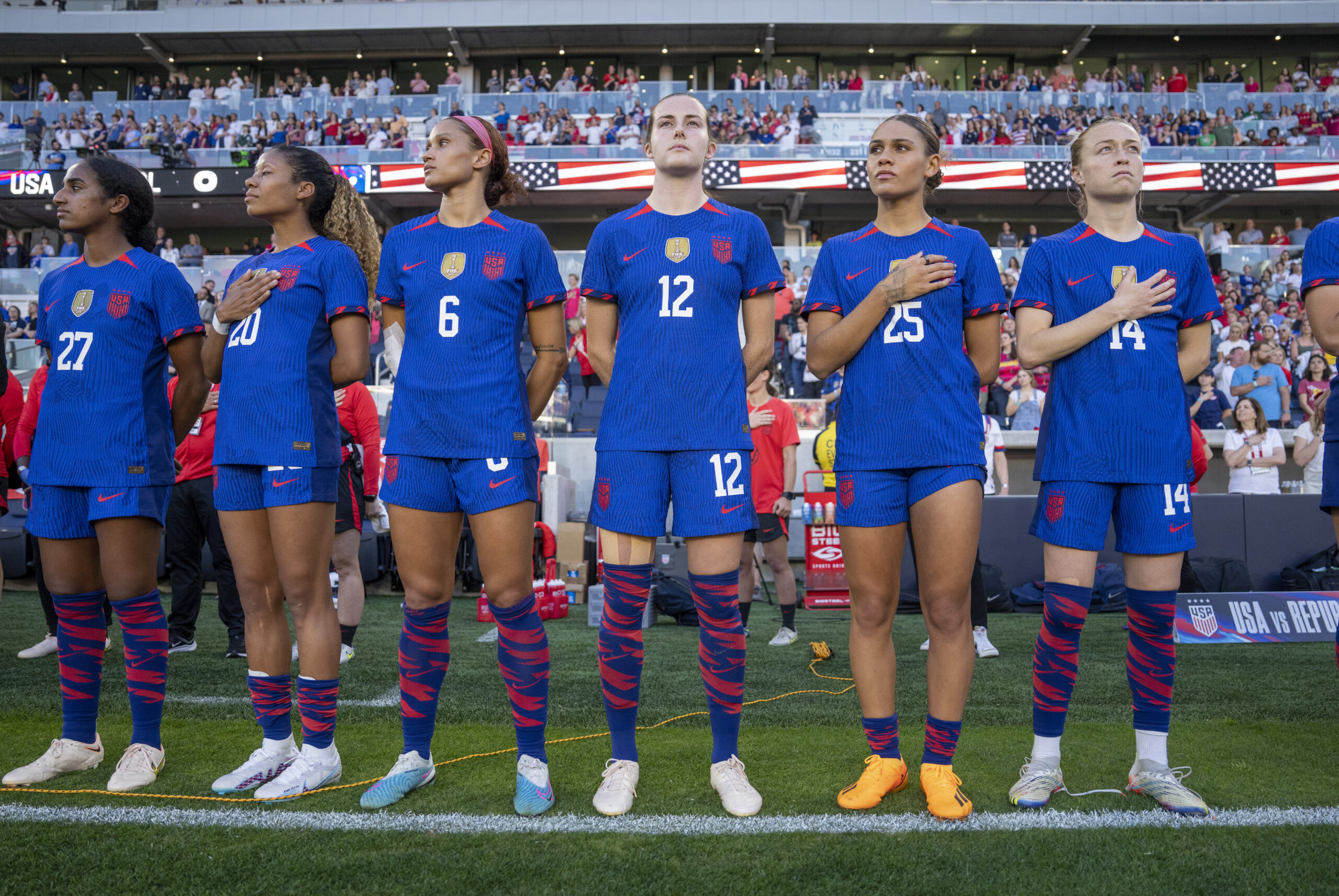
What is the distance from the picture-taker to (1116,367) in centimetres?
306

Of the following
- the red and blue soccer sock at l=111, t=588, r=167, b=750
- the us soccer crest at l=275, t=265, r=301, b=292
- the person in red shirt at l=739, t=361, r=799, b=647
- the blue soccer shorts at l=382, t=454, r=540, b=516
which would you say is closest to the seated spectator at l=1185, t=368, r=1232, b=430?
the person in red shirt at l=739, t=361, r=799, b=647

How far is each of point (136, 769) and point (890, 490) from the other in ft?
8.43

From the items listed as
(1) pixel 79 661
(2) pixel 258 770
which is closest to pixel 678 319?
(2) pixel 258 770

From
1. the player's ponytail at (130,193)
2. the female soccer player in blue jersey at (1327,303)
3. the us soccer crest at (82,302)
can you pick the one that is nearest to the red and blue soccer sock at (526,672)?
the us soccer crest at (82,302)

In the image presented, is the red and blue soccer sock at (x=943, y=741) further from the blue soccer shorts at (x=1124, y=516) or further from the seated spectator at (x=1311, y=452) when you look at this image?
the seated spectator at (x=1311, y=452)

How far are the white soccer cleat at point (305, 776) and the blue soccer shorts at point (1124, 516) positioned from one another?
2368 mm

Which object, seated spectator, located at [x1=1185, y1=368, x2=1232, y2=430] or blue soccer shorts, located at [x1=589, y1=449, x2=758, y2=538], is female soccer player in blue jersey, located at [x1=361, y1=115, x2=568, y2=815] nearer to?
blue soccer shorts, located at [x1=589, y1=449, x2=758, y2=538]

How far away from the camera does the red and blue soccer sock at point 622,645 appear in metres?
3.00

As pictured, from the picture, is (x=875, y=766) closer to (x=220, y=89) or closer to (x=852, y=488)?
(x=852, y=488)

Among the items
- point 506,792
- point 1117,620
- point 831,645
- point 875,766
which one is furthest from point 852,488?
point 1117,620

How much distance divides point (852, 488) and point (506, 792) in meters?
1.45

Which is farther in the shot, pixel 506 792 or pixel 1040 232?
pixel 1040 232

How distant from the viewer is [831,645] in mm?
6742

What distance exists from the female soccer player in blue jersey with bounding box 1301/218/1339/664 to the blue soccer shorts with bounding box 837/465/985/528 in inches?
43.8
